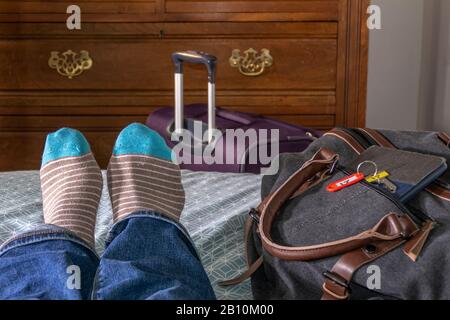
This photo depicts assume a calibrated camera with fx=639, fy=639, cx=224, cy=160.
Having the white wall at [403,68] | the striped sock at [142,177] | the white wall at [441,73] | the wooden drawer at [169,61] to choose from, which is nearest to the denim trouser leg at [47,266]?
the striped sock at [142,177]

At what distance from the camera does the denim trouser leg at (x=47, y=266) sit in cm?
65

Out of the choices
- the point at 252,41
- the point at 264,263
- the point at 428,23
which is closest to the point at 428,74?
the point at 428,23

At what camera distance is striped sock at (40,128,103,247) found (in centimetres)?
87

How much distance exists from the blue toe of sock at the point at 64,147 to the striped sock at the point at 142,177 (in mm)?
61

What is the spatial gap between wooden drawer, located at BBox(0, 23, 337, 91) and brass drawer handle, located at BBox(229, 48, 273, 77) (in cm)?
1

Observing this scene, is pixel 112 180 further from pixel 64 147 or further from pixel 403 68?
pixel 403 68

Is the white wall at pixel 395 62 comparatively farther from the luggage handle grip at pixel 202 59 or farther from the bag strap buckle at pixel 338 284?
the bag strap buckle at pixel 338 284

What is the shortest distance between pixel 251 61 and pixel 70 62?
548 millimetres

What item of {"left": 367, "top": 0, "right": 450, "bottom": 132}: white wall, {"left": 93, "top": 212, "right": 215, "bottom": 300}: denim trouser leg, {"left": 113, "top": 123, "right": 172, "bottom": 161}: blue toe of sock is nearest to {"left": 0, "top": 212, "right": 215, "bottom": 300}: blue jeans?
{"left": 93, "top": 212, "right": 215, "bottom": 300}: denim trouser leg

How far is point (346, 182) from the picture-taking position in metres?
0.85

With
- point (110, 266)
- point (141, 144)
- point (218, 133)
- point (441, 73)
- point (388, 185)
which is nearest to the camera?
point (110, 266)

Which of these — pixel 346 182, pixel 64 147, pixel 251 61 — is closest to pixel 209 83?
pixel 251 61

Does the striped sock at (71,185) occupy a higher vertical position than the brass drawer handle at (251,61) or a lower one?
lower

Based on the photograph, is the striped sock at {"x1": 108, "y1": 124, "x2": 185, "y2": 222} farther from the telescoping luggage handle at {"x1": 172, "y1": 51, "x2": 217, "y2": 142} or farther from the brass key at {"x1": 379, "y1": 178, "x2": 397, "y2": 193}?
the telescoping luggage handle at {"x1": 172, "y1": 51, "x2": 217, "y2": 142}
